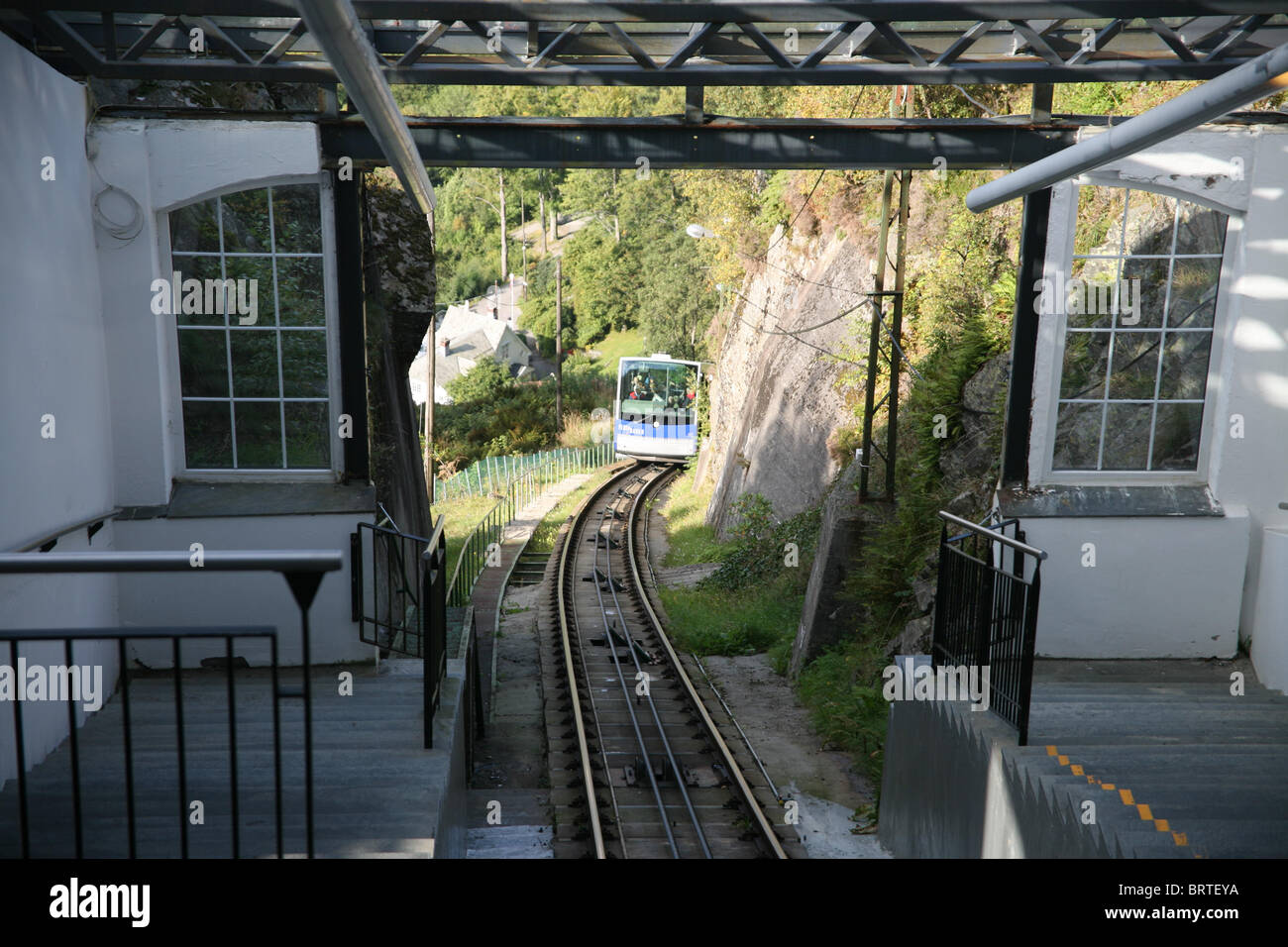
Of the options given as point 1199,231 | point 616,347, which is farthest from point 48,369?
point 616,347

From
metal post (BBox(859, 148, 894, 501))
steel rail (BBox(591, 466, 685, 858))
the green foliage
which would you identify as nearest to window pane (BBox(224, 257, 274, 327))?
steel rail (BBox(591, 466, 685, 858))

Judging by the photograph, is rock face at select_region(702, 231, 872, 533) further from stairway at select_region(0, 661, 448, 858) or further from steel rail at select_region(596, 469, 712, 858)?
stairway at select_region(0, 661, 448, 858)

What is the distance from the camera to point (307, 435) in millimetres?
7754

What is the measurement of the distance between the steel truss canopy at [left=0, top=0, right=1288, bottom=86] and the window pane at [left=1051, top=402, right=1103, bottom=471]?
96.8 inches

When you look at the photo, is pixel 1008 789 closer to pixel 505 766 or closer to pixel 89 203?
Answer: pixel 505 766

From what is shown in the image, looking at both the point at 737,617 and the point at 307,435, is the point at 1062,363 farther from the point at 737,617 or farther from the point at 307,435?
the point at 737,617

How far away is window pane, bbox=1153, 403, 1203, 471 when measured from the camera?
301 inches

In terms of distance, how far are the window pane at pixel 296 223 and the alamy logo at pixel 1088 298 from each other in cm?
551

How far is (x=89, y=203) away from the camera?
693 centimetres

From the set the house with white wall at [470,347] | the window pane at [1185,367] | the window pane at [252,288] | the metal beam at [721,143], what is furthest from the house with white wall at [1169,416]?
the house with white wall at [470,347]

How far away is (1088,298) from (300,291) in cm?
606

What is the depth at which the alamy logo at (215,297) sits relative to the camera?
7.43 metres

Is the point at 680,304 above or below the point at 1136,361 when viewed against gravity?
above

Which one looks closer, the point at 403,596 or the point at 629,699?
the point at 403,596
